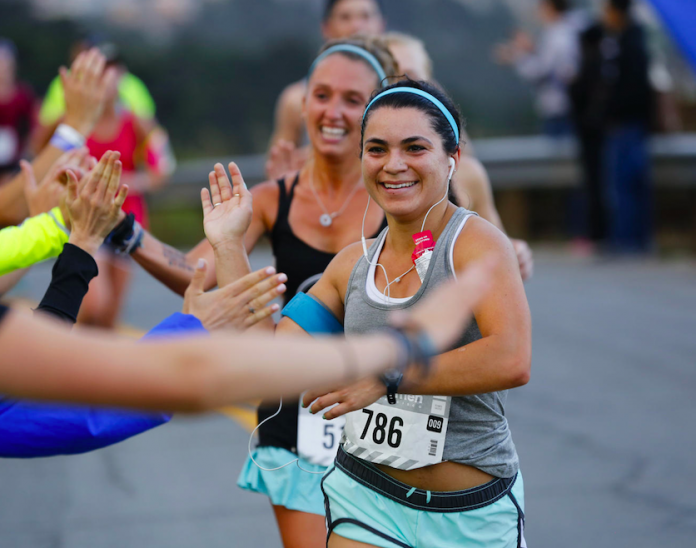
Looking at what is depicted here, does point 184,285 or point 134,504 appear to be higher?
point 184,285

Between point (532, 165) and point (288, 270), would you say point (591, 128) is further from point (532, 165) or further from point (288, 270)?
point (288, 270)

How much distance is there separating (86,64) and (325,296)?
1.53 metres

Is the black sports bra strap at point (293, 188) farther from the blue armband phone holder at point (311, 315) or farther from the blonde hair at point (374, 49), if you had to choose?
the blue armband phone holder at point (311, 315)

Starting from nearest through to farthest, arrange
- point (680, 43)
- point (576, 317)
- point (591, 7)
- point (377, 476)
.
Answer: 1. point (377, 476)
2. point (680, 43)
3. point (576, 317)
4. point (591, 7)

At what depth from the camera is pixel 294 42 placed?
526 inches

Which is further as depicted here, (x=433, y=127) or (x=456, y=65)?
(x=456, y=65)

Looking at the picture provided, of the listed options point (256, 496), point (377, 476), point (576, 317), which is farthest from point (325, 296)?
point (576, 317)

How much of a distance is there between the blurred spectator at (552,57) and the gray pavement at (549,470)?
349 cm

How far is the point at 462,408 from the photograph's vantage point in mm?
2426

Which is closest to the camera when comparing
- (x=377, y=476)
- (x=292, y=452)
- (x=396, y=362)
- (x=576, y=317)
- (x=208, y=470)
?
(x=396, y=362)

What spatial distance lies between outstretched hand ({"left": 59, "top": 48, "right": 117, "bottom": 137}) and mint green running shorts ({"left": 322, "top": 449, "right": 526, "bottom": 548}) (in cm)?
186

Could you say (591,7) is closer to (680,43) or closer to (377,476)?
(680,43)

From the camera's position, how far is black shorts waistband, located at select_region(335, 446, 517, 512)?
7.83ft

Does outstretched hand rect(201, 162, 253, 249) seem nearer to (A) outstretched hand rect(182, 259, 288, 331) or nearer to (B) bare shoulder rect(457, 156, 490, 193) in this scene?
(A) outstretched hand rect(182, 259, 288, 331)
